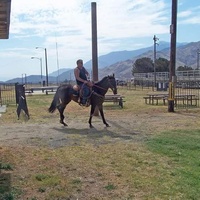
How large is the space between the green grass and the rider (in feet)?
10.7

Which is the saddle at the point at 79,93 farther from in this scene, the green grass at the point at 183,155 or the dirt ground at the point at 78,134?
the green grass at the point at 183,155

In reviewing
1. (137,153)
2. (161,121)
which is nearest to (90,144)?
(137,153)

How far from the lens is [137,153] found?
26.9 ft

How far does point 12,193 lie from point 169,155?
374cm

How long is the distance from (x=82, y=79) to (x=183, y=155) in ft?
19.1

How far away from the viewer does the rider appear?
1270 cm

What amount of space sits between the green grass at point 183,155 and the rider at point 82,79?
3276 mm

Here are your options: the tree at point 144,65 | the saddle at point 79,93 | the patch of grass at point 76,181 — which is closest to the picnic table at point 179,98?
the saddle at point 79,93

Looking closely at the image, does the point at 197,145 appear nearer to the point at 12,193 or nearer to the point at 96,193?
the point at 96,193

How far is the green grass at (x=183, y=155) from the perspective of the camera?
→ 5.71m

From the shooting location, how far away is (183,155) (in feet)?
25.8

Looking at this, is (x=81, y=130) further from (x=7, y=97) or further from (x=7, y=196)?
(x=7, y=97)

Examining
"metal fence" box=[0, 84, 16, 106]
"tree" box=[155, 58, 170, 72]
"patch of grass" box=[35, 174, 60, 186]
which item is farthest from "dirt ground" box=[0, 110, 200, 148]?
"tree" box=[155, 58, 170, 72]

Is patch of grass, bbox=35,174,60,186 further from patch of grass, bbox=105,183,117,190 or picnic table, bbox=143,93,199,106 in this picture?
picnic table, bbox=143,93,199,106
